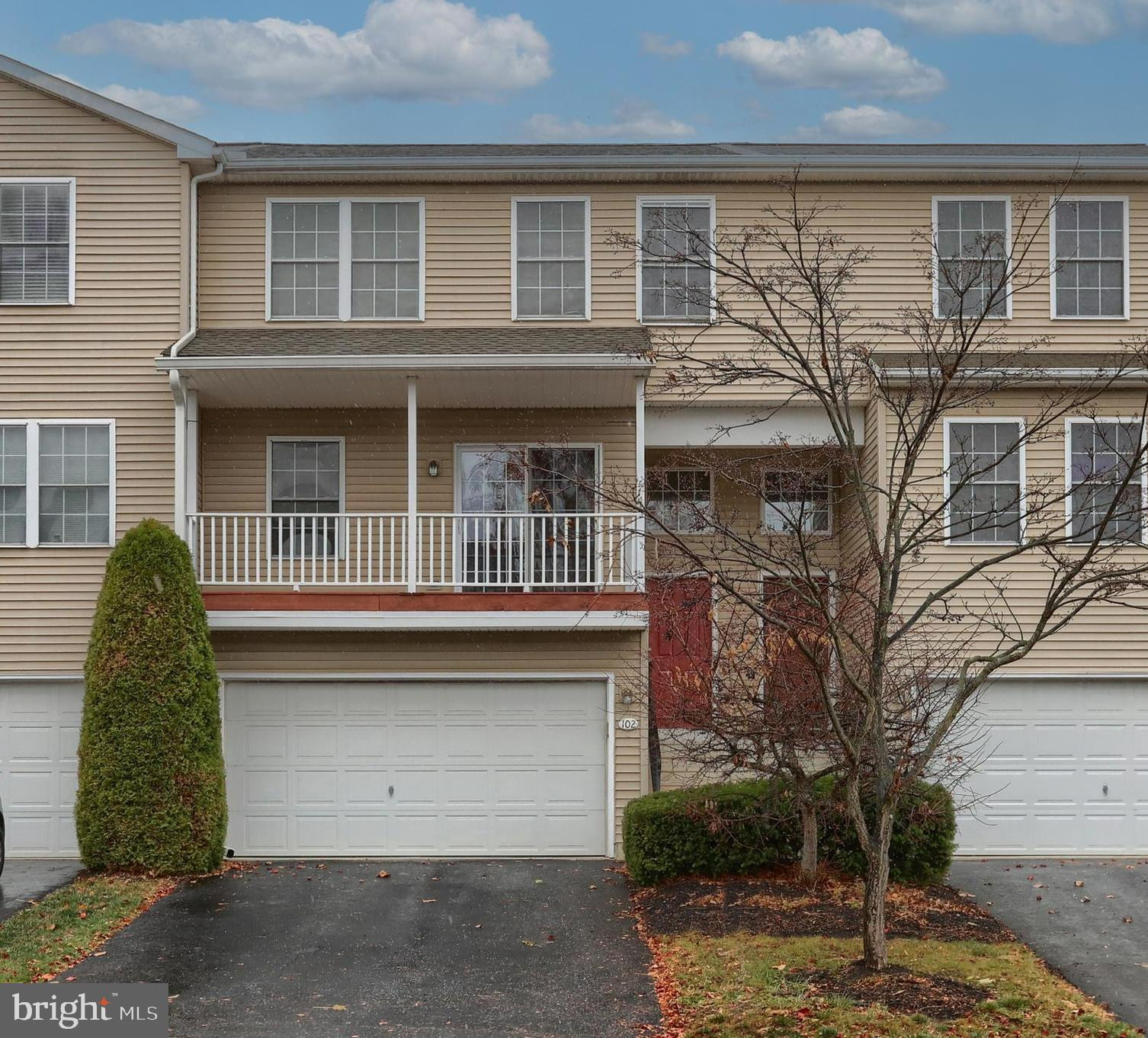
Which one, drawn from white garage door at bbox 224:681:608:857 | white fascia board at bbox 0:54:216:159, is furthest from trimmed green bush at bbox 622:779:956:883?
white fascia board at bbox 0:54:216:159

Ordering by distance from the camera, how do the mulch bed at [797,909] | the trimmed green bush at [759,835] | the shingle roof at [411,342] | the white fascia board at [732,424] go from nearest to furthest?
the mulch bed at [797,909]
the trimmed green bush at [759,835]
the shingle roof at [411,342]
the white fascia board at [732,424]

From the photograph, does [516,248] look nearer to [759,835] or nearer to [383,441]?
[383,441]

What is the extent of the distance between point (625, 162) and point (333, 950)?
960 cm

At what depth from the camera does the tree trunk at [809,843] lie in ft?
40.0

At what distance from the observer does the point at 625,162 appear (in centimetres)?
1577

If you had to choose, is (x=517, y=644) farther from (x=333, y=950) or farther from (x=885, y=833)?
(x=885, y=833)

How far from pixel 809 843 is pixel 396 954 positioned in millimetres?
4018

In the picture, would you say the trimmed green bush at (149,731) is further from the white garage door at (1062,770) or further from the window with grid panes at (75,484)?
the white garage door at (1062,770)

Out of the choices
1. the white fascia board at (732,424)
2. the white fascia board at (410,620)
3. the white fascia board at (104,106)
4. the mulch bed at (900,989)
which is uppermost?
the white fascia board at (104,106)

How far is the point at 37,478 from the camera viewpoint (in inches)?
595

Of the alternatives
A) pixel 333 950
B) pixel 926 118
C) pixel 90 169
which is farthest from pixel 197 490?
pixel 926 118

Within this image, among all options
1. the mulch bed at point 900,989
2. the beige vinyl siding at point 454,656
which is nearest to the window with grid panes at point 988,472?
the beige vinyl siding at point 454,656

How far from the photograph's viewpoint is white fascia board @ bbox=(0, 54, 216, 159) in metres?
15.2

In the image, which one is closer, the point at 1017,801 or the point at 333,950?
the point at 333,950
